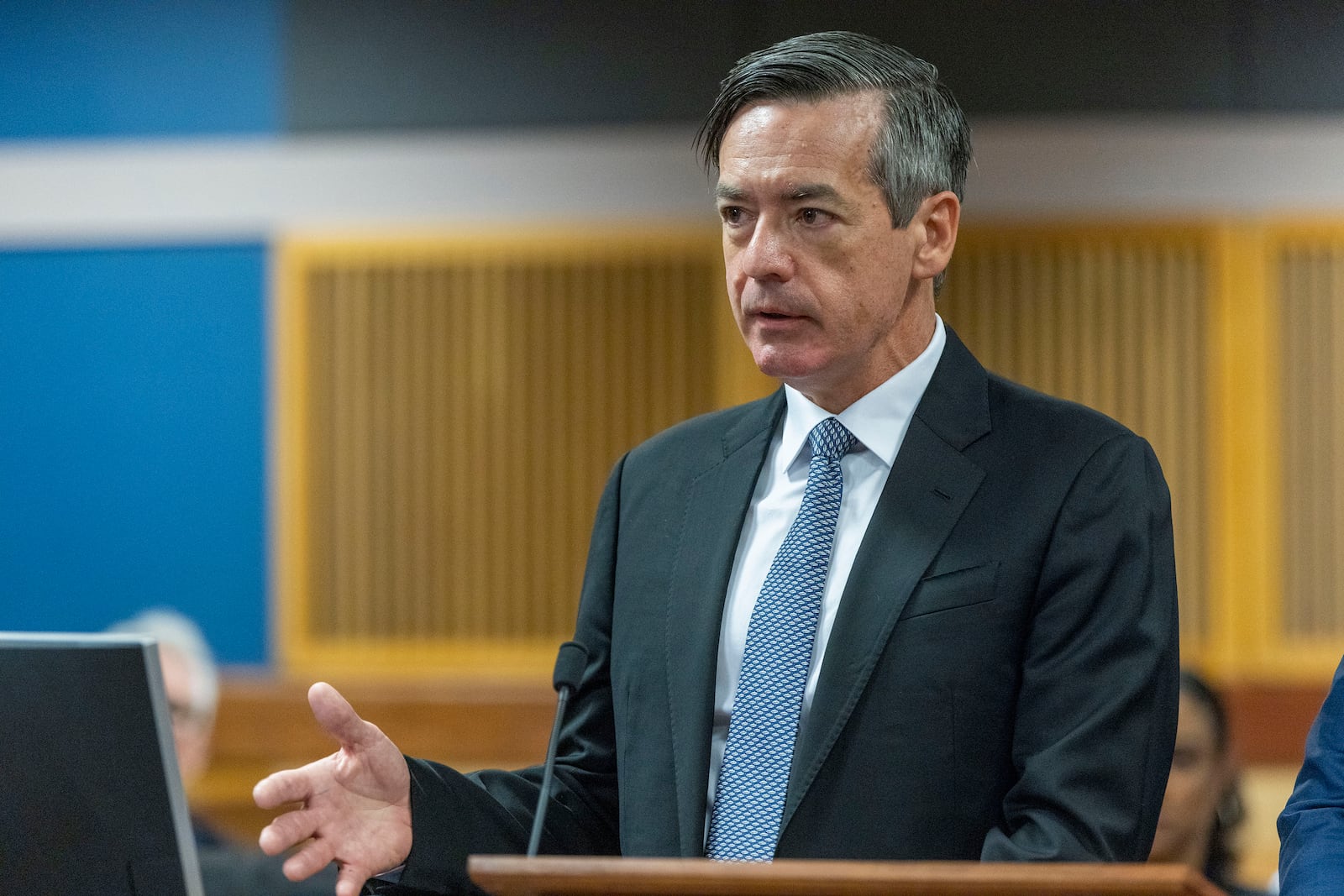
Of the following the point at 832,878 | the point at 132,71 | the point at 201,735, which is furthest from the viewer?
the point at 132,71

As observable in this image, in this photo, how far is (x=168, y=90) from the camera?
4566 mm

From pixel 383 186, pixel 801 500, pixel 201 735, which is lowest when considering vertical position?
pixel 201 735

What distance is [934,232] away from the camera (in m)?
1.67

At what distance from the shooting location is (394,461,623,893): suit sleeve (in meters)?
1.53

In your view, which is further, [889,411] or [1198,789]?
[1198,789]

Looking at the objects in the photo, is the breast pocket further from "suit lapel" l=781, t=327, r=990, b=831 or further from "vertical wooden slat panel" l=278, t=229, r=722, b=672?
"vertical wooden slat panel" l=278, t=229, r=722, b=672

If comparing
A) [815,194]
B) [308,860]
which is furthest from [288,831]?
[815,194]

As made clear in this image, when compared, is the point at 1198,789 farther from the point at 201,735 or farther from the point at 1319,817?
the point at 201,735

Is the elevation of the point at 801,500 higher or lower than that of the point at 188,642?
higher

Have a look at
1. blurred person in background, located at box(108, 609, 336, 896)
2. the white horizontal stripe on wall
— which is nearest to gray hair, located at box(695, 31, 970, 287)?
blurred person in background, located at box(108, 609, 336, 896)

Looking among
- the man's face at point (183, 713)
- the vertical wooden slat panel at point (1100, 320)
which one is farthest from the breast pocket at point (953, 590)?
the vertical wooden slat panel at point (1100, 320)

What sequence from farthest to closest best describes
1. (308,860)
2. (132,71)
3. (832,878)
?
(132,71)
(308,860)
(832,878)

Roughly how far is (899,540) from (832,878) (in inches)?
22.9

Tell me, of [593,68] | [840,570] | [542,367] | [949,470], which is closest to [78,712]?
[840,570]
